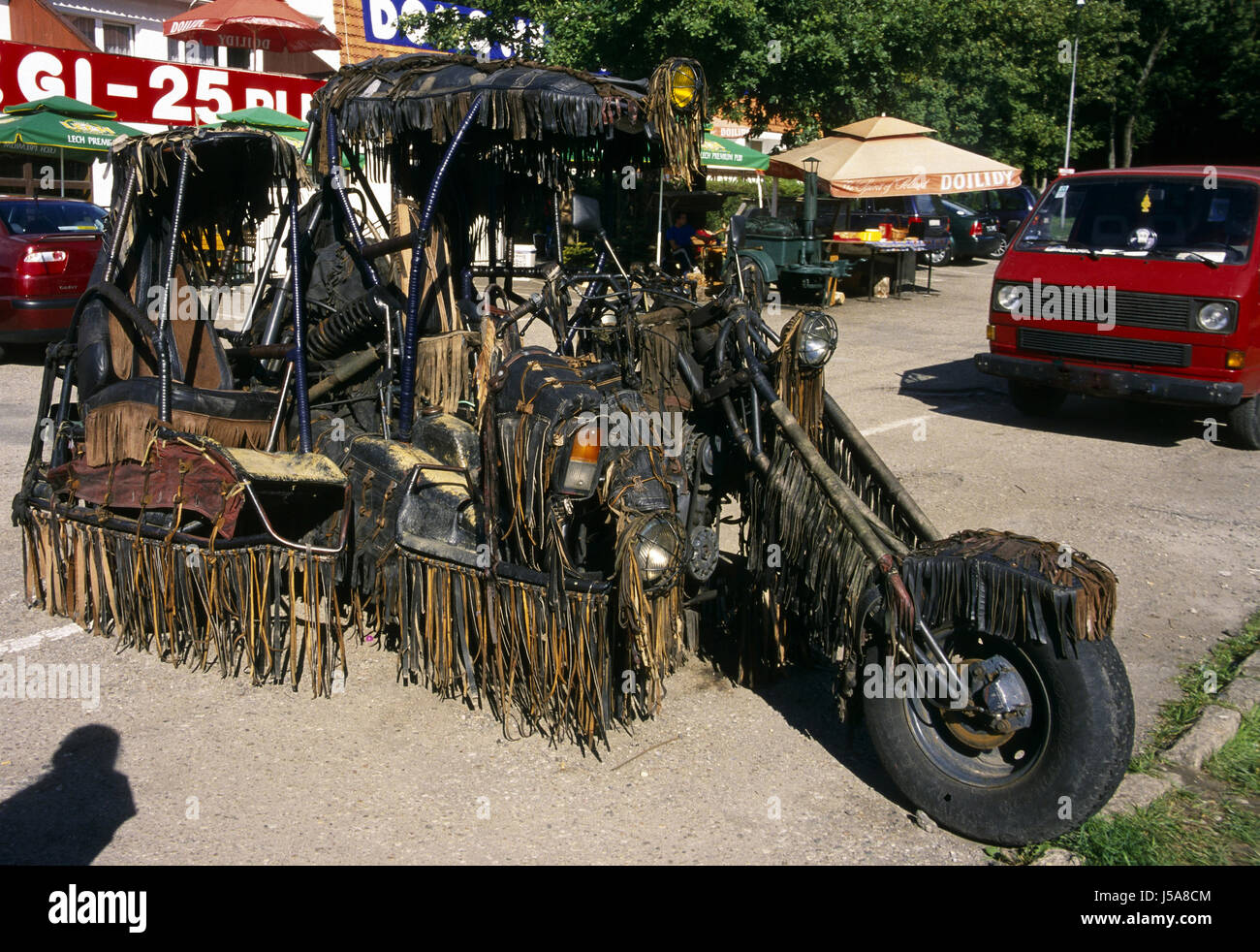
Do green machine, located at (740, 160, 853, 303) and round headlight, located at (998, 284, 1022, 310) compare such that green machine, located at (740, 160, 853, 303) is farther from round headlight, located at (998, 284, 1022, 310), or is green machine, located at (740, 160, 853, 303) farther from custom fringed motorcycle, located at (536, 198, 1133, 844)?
custom fringed motorcycle, located at (536, 198, 1133, 844)

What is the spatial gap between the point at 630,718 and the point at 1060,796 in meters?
1.60

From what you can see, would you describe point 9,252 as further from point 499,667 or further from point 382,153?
point 499,667

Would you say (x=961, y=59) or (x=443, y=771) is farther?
(x=961, y=59)

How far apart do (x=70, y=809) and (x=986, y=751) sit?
302cm

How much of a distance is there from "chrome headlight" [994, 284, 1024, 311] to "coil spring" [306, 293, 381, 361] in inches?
242

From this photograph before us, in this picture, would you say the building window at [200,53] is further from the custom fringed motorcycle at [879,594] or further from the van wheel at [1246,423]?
the custom fringed motorcycle at [879,594]

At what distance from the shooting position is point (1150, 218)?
952 centimetres

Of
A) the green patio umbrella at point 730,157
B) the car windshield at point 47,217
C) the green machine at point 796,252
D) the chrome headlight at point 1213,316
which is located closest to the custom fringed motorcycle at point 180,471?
the chrome headlight at point 1213,316

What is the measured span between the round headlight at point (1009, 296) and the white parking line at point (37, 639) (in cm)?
783

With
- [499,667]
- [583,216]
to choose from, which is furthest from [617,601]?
[583,216]

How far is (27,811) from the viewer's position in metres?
3.72

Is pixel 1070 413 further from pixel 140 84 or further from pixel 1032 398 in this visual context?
pixel 140 84

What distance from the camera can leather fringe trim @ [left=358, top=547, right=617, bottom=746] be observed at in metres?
3.99

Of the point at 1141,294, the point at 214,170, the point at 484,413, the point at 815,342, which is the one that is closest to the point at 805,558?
the point at 815,342
